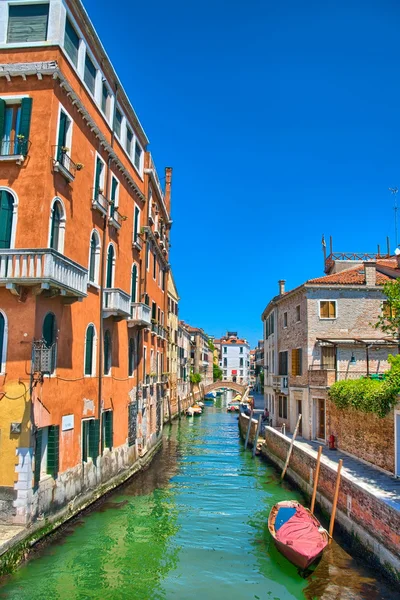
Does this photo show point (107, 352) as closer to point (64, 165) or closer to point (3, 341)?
point (3, 341)

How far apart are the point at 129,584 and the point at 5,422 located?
4408 mm

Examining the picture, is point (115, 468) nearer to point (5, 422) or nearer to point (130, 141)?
point (5, 422)

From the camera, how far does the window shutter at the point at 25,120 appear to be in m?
12.3

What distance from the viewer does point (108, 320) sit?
1752 centimetres

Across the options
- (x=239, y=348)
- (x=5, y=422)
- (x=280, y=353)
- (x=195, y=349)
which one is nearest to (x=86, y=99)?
(x=5, y=422)

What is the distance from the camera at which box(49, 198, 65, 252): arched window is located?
12906mm

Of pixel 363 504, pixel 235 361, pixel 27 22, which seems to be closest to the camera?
pixel 363 504

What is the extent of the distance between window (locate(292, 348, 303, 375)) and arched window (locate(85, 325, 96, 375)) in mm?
12110

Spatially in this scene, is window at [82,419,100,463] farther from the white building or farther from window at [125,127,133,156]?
the white building

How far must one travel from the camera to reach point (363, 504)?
11766 mm

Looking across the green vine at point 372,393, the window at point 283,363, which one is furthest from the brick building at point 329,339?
the green vine at point 372,393

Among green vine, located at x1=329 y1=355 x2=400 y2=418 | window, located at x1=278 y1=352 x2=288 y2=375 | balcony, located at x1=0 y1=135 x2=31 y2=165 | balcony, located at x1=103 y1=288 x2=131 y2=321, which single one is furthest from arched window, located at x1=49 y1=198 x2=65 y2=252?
window, located at x1=278 y1=352 x2=288 y2=375

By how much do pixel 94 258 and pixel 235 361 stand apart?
99229 mm

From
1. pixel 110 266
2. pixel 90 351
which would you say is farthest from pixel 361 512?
pixel 110 266
